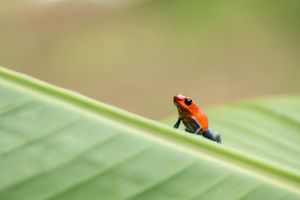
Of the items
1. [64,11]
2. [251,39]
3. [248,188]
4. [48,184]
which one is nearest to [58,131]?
[48,184]

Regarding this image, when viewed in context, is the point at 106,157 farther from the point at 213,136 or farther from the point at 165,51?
the point at 165,51

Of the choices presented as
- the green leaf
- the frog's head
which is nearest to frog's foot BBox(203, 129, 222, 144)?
the frog's head

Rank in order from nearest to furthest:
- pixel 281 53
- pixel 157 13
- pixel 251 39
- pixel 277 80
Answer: pixel 277 80, pixel 281 53, pixel 251 39, pixel 157 13

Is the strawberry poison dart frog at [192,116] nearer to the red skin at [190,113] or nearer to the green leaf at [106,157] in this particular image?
the red skin at [190,113]

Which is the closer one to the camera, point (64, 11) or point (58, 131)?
point (58, 131)

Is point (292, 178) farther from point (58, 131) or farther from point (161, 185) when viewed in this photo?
point (58, 131)

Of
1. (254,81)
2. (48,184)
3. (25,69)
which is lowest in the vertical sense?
(25,69)

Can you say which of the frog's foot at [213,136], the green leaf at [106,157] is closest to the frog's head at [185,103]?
the frog's foot at [213,136]
